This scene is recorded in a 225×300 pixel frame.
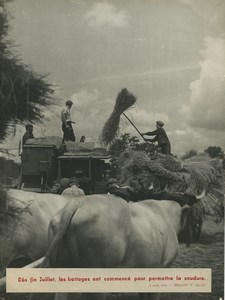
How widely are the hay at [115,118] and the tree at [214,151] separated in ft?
1.43

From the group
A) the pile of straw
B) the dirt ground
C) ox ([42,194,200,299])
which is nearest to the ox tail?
ox ([42,194,200,299])

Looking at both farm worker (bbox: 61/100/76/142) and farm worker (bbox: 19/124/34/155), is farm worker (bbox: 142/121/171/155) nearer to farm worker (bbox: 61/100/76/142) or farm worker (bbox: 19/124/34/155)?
farm worker (bbox: 61/100/76/142)

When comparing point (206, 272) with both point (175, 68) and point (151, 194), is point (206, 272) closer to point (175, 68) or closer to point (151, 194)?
point (151, 194)

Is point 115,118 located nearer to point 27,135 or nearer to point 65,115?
point 65,115

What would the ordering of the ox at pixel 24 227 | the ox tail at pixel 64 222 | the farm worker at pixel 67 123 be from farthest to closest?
1. the farm worker at pixel 67 123
2. the ox at pixel 24 227
3. the ox tail at pixel 64 222

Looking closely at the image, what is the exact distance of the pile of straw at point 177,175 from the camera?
241 centimetres

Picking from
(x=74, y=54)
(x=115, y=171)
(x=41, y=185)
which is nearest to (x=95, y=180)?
(x=115, y=171)

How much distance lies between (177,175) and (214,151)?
0.22m

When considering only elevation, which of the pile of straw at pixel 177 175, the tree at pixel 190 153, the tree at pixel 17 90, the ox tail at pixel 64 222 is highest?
the tree at pixel 17 90

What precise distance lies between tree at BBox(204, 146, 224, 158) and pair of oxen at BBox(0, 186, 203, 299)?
0.23m

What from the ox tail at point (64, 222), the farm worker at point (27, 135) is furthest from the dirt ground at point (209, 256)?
the farm worker at point (27, 135)

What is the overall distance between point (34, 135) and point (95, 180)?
361 millimetres

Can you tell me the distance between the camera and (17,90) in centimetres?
234

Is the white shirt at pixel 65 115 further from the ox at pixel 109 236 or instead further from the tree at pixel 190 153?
the tree at pixel 190 153
